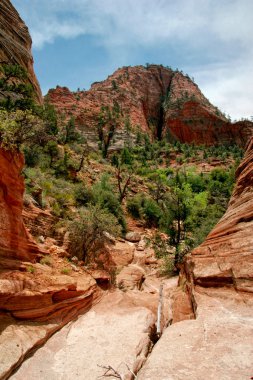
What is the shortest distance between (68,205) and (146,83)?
94.9m

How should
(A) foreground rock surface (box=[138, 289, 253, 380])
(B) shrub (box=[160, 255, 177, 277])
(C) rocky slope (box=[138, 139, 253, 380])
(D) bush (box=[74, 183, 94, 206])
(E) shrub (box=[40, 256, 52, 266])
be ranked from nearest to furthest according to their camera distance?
(A) foreground rock surface (box=[138, 289, 253, 380]) < (C) rocky slope (box=[138, 139, 253, 380]) < (E) shrub (box=[40, 256, 52, 266]) < (B) shrub (box=[160, 255, 177, 277]) < (D) bush (box=[74, 183, 94, 206])

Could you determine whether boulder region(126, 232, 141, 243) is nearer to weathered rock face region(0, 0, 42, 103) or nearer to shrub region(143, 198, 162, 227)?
shrub region(143, 198, 162, 227)

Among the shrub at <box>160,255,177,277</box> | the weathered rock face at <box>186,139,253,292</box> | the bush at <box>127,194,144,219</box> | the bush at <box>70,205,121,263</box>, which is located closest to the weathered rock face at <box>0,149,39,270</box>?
the bush at <box>70,205,121,263</box>

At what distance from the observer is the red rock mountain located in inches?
2867

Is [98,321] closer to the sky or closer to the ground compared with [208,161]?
closer to the ground

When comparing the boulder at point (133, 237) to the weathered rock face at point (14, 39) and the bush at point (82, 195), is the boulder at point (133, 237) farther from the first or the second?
the weathered rock face at point (14, 39)

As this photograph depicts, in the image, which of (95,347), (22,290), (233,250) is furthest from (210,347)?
(22,290)

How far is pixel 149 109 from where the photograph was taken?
100 meters

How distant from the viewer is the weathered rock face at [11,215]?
30.3 ft

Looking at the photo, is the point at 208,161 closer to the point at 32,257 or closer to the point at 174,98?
the point at 174,98

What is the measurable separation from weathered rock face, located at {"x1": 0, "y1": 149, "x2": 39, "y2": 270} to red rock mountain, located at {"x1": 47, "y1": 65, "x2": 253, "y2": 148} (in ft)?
170

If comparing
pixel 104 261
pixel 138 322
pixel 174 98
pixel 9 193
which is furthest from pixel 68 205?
pixel 174 98

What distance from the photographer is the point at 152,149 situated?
67375 millimetres

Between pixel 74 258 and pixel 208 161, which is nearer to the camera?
pixel 74 258
